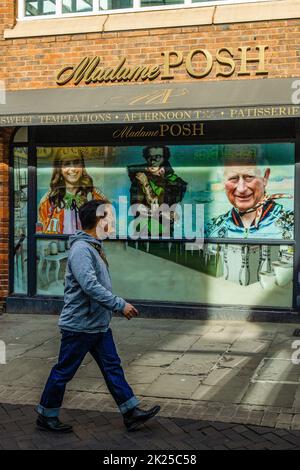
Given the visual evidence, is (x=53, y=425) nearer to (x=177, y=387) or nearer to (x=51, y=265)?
(x=177, y=387)

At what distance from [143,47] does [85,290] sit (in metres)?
5.55

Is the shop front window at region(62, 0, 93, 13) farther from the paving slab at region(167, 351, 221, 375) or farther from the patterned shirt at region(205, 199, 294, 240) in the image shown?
the paving slab at region(167, 351, 221, 375)

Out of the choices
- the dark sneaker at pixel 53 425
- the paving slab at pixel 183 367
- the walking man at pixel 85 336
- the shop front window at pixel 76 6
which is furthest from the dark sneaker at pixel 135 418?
the shop front window at pixel 76 6

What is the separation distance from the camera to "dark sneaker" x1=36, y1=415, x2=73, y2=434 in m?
4.91

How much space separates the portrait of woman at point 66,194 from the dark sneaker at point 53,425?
16.9 feet

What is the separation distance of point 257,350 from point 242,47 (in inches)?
164

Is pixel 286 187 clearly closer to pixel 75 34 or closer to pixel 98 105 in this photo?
pixel 98 105

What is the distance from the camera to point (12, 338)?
27.3ft

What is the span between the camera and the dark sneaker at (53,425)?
4906mm

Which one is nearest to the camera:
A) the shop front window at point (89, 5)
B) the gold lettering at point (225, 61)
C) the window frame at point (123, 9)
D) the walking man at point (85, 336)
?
the walking man at point (85, 336)

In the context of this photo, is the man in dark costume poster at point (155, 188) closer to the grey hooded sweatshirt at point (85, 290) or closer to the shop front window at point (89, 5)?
the shop front window at point (89, 5)

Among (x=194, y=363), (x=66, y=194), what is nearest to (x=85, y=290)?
(x=194, y=363)
